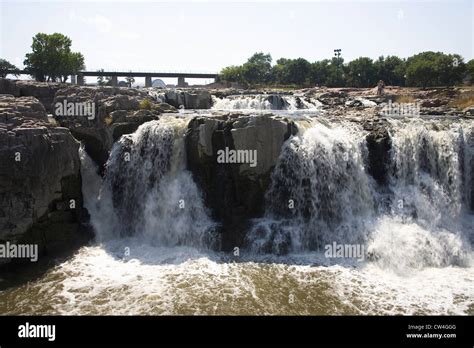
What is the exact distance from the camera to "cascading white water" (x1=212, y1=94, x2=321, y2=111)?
35156 mm

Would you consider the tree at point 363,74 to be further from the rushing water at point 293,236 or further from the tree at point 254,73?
the rushing water at point 293,236

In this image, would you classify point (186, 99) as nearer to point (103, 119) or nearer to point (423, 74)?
point (103, 119)

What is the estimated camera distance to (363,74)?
7588 centimetres

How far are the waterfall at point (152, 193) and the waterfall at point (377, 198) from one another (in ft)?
9.89

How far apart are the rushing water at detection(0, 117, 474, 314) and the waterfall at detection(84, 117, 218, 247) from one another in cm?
5

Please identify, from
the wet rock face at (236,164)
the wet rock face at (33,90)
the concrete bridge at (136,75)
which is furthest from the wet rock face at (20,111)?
the concrete bridge at (136,75)

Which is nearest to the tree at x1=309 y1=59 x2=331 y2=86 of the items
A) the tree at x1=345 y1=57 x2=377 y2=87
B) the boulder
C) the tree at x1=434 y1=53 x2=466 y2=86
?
the tree at x1=345 y1=57 x2=377 y2=87
